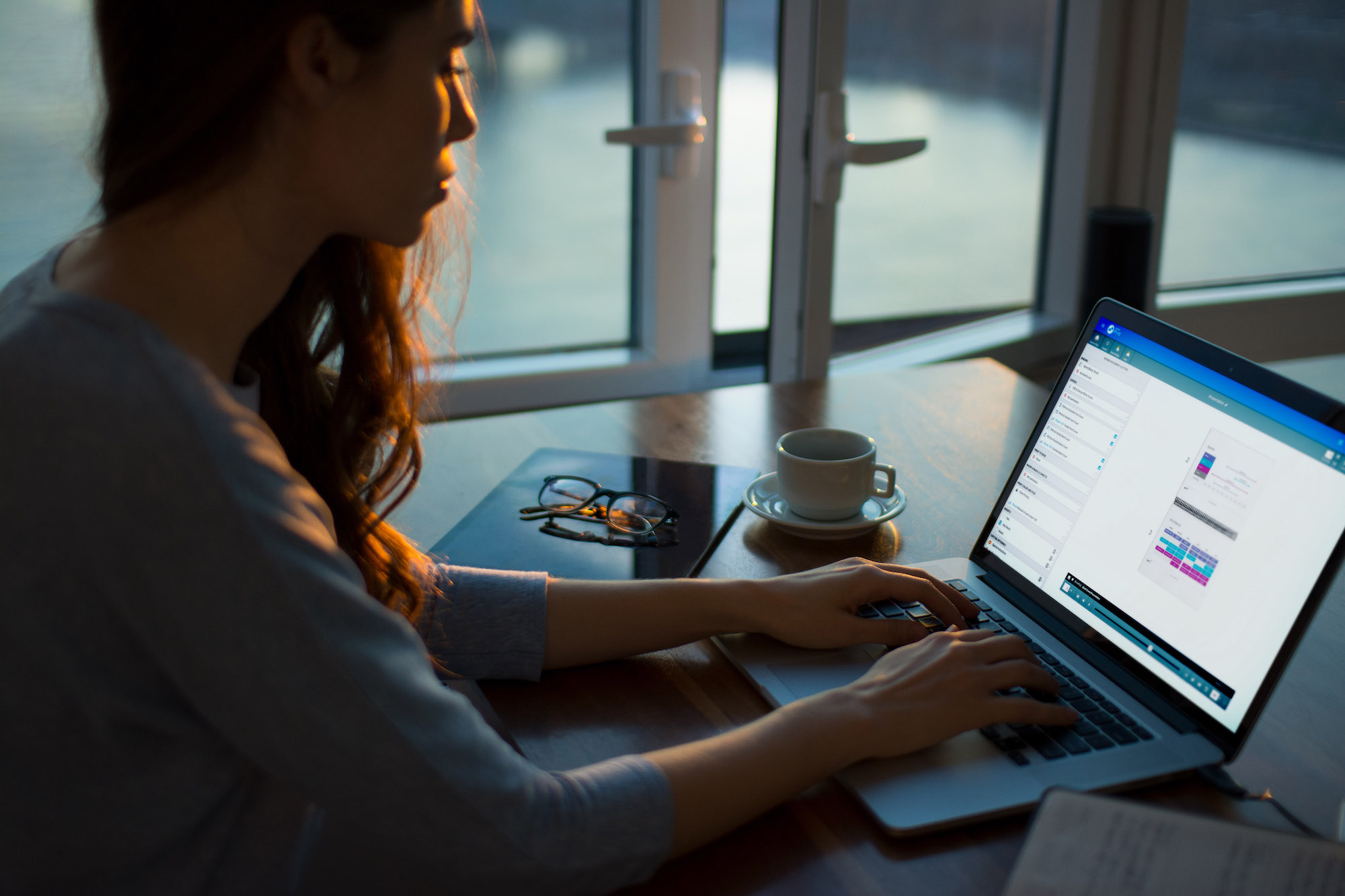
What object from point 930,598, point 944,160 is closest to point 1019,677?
point 930,598

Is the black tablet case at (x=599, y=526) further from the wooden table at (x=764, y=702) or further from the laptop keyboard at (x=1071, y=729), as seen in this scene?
the laptop keyboard at (x=1071, y=729)

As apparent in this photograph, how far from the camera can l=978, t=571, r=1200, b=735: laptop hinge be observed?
0.74m

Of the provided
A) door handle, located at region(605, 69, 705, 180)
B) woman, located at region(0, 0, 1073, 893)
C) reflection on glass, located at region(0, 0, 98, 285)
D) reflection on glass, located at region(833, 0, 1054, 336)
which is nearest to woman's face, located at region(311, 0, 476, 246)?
woman, located at region(0, 0, 1073, 893)

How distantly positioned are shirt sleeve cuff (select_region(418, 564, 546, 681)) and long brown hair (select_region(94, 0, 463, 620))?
0.02m

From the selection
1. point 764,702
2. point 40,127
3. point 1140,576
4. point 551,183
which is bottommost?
point 764,702

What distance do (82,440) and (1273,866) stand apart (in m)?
0.65

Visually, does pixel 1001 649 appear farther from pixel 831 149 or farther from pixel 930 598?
pixel 831 149

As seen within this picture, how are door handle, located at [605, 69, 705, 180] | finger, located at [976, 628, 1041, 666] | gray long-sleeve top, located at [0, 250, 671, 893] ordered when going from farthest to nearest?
door handle, located at [605, 69, 705, 180], finger, located at [976, 628, 1041, 666], gray long-sleeve top, located at [0, 250, 671, 893]

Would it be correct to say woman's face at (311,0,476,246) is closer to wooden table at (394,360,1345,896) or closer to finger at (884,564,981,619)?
wooden table at (394,360,1345,896)

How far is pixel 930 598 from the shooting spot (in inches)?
34.6

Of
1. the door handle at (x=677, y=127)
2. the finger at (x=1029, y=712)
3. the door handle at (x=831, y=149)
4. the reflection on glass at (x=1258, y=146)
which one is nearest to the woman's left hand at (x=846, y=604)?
the finger at (x=1029, y=712)

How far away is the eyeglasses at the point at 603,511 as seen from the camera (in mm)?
1069

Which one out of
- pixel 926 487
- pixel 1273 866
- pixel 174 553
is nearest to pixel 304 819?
pixel 174 553

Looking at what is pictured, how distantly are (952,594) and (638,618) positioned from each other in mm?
258
